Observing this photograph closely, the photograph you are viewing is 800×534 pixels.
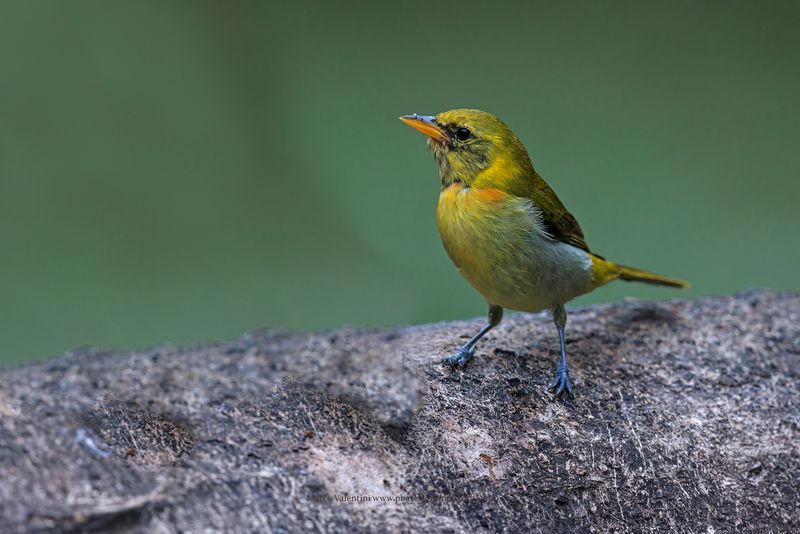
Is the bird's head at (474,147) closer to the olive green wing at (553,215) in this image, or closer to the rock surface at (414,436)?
the olive green wing at (553,215)

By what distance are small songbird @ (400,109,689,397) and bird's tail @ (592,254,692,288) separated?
21cm

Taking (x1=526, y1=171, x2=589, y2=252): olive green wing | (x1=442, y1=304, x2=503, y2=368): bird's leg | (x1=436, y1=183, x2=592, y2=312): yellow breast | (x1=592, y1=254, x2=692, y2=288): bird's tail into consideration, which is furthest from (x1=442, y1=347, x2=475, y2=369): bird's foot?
(x1=592, y1=254, x2=692, y2=288): bird's tail


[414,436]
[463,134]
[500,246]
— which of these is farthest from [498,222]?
[414,436]

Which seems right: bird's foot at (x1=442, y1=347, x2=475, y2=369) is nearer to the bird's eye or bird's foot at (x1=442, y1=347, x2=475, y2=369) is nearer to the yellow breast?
the yellow breast

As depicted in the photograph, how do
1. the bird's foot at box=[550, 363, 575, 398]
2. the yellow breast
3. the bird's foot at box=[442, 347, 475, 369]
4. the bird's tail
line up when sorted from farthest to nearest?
1. the bird's tail
2. the yellow breast
3. the bird's foot at box=[442, 347, 475, 369]
4. the bird's foot at box=[550, 363, 575, 398]

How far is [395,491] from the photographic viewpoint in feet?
8.45

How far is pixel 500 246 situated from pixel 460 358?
0.53 metres

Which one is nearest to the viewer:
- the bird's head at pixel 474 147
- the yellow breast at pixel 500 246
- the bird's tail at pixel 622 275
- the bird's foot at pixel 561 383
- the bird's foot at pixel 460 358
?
the bird's foot at pixel 561 383

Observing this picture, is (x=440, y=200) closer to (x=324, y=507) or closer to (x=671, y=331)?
(x=671, y=331)

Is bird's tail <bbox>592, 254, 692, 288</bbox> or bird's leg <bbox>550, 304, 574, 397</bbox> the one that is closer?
bird's leg <bbox>550, 304, 574, 397</bbox>

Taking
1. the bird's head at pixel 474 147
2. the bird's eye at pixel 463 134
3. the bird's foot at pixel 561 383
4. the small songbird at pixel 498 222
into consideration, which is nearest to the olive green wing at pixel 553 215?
the small songbird at pixel 498 222

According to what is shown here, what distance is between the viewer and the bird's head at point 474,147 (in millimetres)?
3713

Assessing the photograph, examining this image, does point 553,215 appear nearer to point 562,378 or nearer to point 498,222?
point 498,222

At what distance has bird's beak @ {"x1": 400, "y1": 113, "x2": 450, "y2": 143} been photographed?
3.78 m
